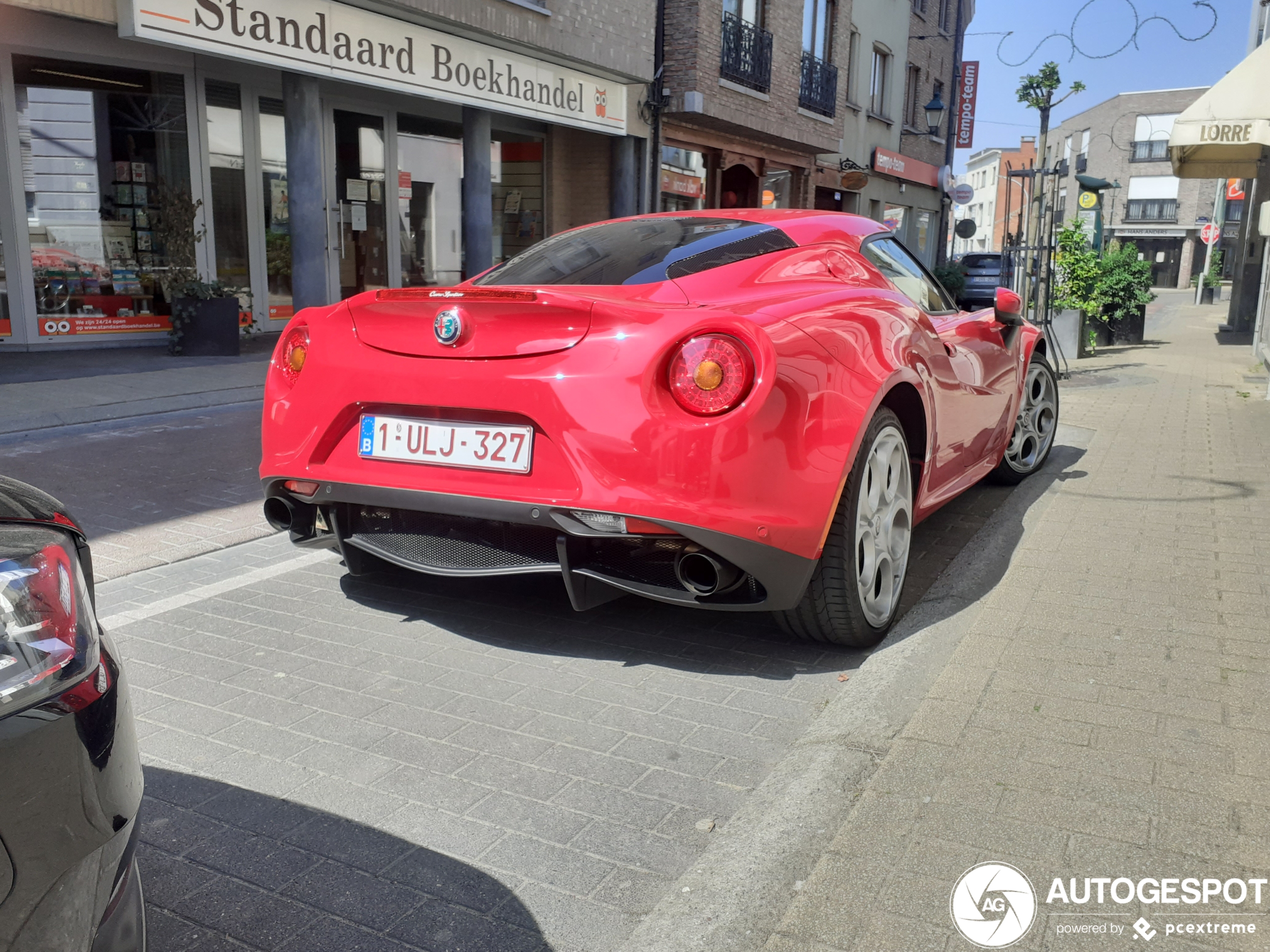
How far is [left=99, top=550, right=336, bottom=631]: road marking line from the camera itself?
3828 mm

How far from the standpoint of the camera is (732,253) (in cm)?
375

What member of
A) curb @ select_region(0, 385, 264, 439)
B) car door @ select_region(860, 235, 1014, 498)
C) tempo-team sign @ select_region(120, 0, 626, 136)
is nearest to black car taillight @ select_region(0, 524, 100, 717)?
car door @ select_region(860, 235, 1014, 498)

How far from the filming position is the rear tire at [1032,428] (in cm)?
607

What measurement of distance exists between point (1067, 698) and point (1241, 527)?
260cm

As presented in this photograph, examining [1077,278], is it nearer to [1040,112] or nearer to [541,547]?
[1040,112]

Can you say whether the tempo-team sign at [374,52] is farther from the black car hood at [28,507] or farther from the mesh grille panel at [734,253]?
the black car hood at [28,507]

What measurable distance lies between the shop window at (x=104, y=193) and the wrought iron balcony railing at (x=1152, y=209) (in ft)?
251

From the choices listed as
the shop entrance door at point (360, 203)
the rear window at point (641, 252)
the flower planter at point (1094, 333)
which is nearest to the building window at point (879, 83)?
→ the flower planter at point (1094, 333)

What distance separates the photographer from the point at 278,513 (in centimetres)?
371

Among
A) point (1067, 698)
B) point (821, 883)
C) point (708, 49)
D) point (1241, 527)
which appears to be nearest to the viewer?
point (821, 883)

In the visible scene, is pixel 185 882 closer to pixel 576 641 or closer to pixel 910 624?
pixel 576 641

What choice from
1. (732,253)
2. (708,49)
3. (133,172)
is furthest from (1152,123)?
(732,253)

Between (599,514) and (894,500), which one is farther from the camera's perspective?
(894,500)

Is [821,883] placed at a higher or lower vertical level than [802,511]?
lower
